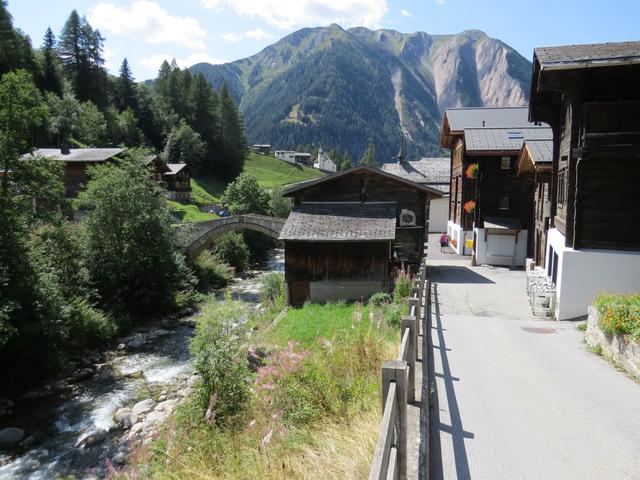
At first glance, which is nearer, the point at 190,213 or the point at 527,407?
the point at 527,407

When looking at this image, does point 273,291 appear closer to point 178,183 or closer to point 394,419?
point 394,419

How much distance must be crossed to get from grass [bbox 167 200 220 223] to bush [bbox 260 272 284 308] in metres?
19.2

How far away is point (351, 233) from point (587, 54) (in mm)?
10066

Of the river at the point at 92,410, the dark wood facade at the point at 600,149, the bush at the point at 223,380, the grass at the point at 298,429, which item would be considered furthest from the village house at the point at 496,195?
the bush at the point at 223,380

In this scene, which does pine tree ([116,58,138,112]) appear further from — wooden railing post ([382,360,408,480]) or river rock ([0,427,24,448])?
wooden railing post ([382,360,408,480])

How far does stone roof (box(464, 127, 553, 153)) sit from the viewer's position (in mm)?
26141

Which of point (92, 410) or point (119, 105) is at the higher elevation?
point (119, 105)

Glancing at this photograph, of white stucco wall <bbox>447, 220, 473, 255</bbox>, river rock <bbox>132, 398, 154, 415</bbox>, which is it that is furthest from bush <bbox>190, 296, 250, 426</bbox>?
white stucco wall <bbox>447, 220, 473, 255</bbox>

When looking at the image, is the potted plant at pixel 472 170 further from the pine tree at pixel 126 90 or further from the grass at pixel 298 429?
the pine tree at pixel 126 90

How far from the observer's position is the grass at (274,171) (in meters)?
80.0

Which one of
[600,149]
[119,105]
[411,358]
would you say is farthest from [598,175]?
[119,105]

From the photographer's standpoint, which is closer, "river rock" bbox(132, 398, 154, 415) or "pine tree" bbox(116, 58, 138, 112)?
"river rock" bbox(132, 398, 154, 415)

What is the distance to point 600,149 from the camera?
12.8 m

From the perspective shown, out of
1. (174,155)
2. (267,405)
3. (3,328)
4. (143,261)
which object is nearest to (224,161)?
(174,155)
